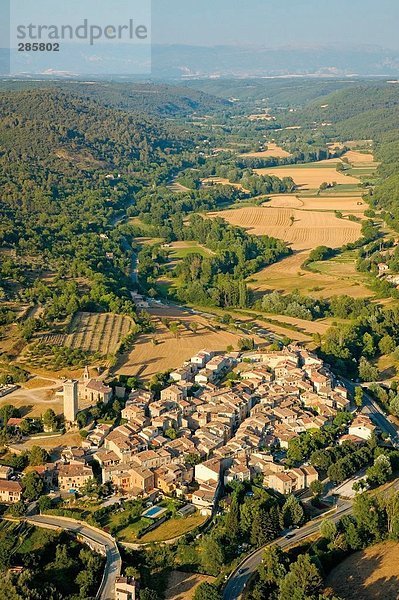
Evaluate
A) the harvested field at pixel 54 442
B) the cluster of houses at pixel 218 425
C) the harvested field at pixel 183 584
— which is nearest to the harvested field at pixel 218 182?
the cluster of houses at pixel 218 425

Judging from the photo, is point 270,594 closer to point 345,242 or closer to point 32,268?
point 32,268

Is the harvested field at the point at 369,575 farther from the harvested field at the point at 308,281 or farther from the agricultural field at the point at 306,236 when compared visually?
the agricultural field at the point at 306,236

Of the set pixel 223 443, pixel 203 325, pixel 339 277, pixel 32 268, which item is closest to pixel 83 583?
pixel 223 443

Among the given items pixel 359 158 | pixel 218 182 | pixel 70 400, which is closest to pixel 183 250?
pixel 218 182

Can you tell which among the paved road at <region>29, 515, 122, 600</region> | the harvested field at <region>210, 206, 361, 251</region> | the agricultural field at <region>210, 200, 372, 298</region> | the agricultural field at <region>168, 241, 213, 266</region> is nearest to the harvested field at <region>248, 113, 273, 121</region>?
the agricultural field at <region>210, 200, 372, 298</region>

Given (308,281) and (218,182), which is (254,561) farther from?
(218,182)

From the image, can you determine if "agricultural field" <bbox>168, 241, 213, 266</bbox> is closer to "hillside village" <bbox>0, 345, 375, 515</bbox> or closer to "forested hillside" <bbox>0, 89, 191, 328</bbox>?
"forested hillside" <bbox>0, 89, 191, 328</bbox>

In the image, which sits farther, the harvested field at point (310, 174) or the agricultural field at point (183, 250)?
the harvested field at point (310, 174)
